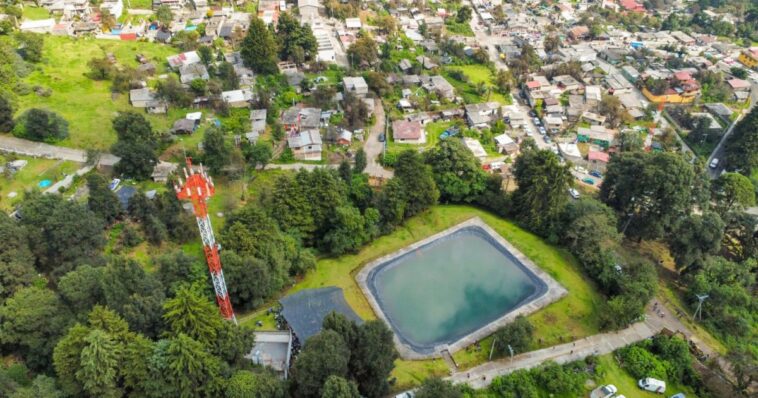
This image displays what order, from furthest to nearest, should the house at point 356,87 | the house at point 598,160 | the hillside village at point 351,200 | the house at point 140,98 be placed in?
the house at point 356,87, the house at point 140,98, the house at point 598,160, the hillside village at point 351,200

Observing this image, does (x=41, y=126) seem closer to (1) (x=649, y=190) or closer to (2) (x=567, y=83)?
(1) (x=649, y=190)

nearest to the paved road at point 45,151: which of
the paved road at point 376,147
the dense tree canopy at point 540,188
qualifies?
the paved road at point 376,147

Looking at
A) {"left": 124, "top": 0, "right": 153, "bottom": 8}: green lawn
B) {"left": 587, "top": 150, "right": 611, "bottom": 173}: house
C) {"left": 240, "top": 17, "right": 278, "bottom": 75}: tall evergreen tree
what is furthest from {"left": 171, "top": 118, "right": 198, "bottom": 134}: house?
{"left": 587, "top": 150, "right": 611, "bottom": 173}: house

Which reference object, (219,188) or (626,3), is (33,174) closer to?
(219,188)

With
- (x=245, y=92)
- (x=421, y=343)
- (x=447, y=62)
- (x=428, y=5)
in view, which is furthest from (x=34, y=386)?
(x=428, y=5)

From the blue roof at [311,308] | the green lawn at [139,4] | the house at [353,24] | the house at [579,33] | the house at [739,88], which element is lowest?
the blue roof at [311,308]

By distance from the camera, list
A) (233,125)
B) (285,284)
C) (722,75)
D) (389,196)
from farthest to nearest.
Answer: (722,75), (233,125), (389,196), (285,284)

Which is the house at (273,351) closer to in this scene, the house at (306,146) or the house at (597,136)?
the house at (306,146)
